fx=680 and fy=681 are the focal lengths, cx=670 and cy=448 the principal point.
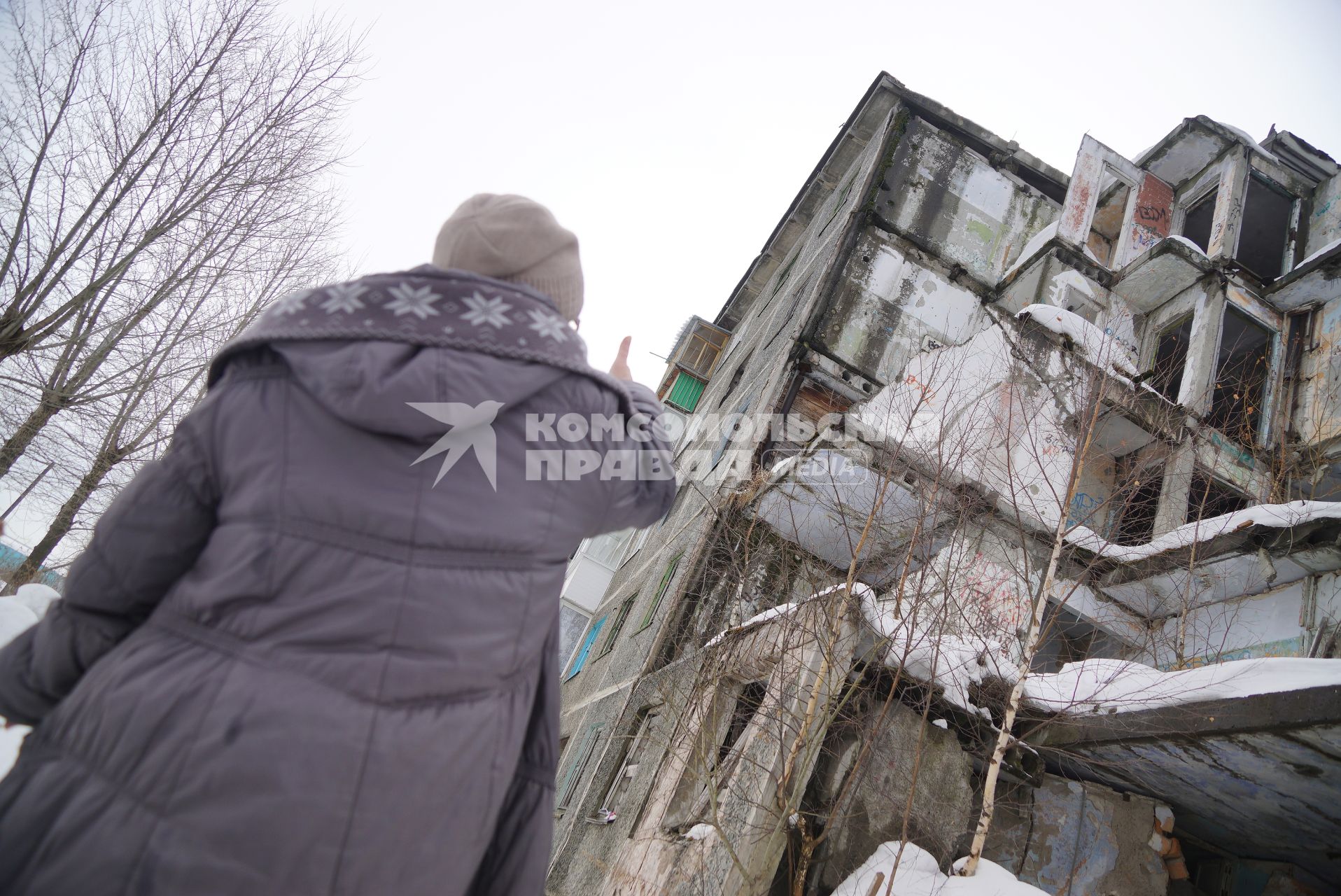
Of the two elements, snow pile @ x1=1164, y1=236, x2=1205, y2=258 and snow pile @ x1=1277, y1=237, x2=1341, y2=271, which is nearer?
snow pile @ x1=1277, y1=237, x2=1341, y2=271

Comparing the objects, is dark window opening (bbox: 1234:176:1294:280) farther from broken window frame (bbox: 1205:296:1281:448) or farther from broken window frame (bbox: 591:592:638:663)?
broken window frame (bbox: 591:592:638:663)

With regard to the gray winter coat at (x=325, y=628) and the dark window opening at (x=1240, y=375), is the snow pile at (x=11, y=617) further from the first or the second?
the dark window opening at (x=1240, y=375)

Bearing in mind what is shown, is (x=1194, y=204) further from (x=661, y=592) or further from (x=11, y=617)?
(x=11, y=617)

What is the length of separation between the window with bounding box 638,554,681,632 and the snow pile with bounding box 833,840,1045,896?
633 cm

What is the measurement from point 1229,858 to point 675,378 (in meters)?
17.5

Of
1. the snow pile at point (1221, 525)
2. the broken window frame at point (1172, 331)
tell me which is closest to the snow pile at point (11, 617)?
the snow pile at point (1221, 525)

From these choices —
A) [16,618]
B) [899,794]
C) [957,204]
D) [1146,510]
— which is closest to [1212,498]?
[1146,510]

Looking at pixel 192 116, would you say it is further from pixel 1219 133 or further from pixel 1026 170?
pixel 1219 133

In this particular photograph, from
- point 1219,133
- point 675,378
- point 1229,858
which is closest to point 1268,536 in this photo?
point 1229,858

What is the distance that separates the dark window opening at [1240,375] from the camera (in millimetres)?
10953

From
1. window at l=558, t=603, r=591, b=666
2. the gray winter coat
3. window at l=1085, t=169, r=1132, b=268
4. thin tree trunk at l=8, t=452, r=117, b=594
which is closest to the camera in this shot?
the gray winter coat

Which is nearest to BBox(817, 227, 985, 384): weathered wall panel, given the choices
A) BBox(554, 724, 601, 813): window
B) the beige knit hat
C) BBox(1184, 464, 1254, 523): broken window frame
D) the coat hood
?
BBox(1184, 464, 1254, 523): broken window frame

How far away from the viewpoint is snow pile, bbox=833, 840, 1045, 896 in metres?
3.91

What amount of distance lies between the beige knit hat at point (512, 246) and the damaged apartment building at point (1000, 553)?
3.95 metres
